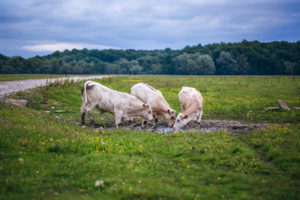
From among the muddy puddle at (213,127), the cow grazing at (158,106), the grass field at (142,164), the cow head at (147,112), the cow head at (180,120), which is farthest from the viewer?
the cow grazing at (158,106)

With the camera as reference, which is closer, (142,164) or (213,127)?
(142,164)

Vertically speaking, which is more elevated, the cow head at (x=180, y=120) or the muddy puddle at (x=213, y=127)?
the cow head at (x=180, y=120)

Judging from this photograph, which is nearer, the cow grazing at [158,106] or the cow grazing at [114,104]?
the cow grazing at [114,104]

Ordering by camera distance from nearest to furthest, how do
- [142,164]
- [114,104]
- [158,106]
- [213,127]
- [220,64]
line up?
[142,164]
[114,104]
[213,127]
[158,106]
[220,64]

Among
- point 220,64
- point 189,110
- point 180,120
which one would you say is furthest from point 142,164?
point 220,64

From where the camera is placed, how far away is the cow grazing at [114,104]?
614 inches

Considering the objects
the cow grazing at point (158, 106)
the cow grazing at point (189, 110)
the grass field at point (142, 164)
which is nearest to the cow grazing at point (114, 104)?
the cow grazing at point (158, 106)

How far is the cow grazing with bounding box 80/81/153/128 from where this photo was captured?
15.6 metres

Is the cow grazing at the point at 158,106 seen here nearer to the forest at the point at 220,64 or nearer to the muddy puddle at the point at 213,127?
the muddy puddle at the point at 213,127

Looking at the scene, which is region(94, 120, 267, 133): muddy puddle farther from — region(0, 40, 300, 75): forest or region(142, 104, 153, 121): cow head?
region(0, 40, 300, 75): forest

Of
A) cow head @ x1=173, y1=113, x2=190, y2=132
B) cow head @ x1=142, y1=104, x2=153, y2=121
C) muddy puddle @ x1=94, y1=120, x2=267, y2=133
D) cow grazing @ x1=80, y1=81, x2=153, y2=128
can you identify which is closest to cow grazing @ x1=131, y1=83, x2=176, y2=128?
muddy puddle @ x1=94, y1=120, x2=267, y2=133

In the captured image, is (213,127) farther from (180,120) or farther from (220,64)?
(220,64)

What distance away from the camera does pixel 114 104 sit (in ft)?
51.0

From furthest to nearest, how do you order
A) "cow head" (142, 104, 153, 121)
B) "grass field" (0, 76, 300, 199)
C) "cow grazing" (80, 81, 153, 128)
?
"cow head" (142, 104, 153, 121)
"cow grazing" (80, 81, 153, 128)
"grass field" (0, 76, 300, 199)
